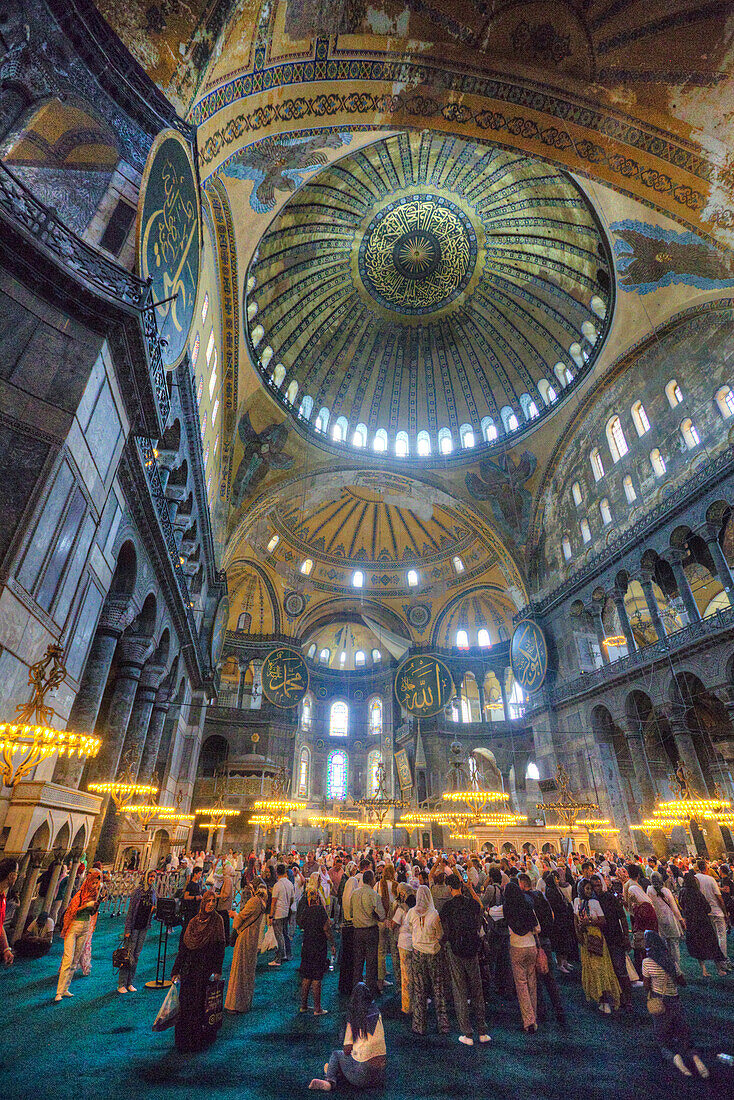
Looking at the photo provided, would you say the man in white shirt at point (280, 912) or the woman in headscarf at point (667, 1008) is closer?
the woman in headscarf at point (667, 1008)

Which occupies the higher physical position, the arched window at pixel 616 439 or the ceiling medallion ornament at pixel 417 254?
the ceiling medallion ornament at pixel 417 254

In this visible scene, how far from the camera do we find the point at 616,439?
708 inches

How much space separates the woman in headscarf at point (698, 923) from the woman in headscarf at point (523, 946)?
261cm

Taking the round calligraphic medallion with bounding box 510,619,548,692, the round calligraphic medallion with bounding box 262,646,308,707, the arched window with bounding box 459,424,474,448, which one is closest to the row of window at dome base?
the round calligraphic medallion with bounding box 510,619,548,692

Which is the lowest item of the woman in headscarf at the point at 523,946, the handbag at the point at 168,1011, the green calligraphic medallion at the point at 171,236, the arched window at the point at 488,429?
the handbag at the point at 168,1011

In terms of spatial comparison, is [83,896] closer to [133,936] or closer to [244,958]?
[133,936]

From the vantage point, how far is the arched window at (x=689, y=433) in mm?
14469

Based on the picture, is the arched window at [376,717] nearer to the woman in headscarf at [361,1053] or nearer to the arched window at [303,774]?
the arched window at [303,774]

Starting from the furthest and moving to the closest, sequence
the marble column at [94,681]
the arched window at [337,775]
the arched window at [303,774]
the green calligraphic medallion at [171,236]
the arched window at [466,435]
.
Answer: the arched window at [337,775], the arched window at [303,774], the arched window at [466,435], the marble column at [94,681], the green calligraphic medallion at [171,236]

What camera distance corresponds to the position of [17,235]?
582 cm

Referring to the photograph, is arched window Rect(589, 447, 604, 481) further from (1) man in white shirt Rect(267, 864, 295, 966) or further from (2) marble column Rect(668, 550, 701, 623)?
(1) man in white shirt Rect(267, 864, 295, 966)

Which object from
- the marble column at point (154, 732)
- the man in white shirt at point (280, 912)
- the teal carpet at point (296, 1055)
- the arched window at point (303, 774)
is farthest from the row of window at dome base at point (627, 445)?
the arched window at point (303, 774)

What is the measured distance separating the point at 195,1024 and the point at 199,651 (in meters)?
13.6

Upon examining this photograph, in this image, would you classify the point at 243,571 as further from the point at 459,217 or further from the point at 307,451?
the point at 459,217
